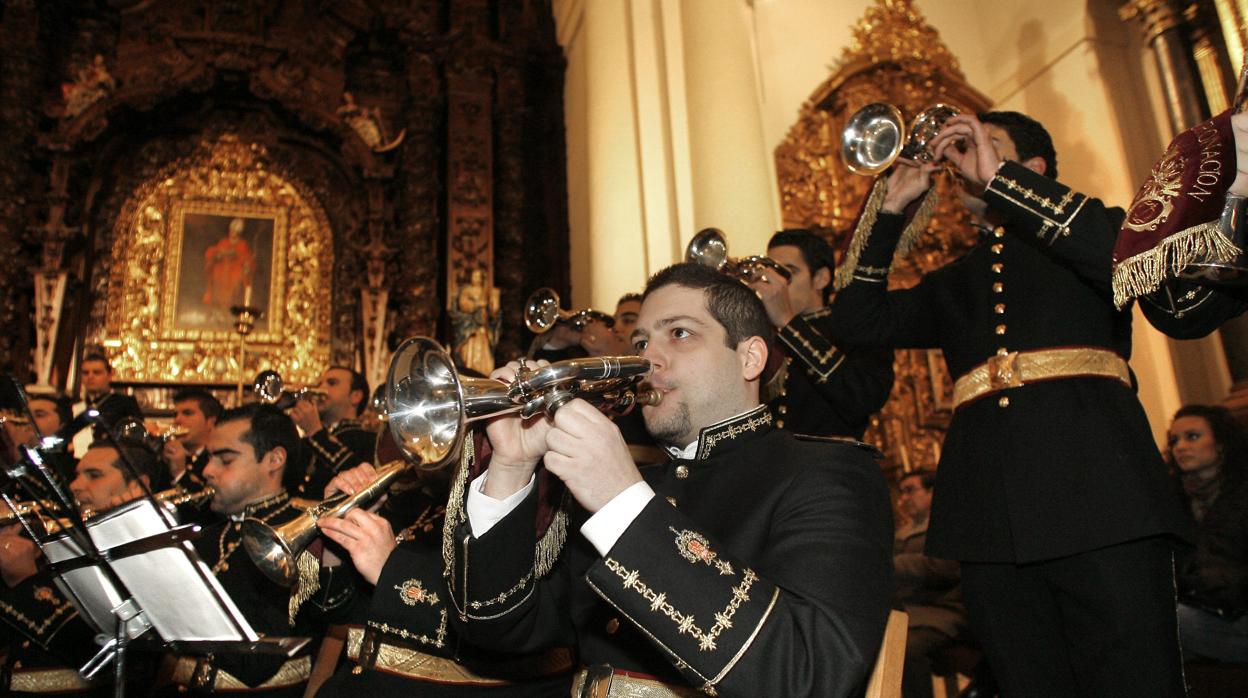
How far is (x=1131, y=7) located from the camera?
745cm

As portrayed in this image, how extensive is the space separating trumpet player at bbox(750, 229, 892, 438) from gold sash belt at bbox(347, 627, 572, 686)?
3.91 ft

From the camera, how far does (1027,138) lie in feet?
9.57

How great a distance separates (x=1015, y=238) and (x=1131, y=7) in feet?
19.4

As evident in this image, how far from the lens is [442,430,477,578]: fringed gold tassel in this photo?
2135 mm

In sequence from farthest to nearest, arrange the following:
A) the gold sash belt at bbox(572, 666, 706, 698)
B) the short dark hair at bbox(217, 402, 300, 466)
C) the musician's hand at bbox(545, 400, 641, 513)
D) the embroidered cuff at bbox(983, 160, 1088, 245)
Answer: the short dark hair at bbox(217, 402, 300, 466)
the embroidered cuff at bbox(983, 160, 1088, 245)
the gold sash belt at bbox(572, 666, 706, 698)
the musician's hand at bbox(545, 400, 641, 513)

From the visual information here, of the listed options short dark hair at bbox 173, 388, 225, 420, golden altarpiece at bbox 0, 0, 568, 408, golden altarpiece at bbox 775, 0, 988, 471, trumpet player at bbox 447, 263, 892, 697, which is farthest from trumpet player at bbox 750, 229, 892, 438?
golden altarpiece at bbox 0, 0, 568, 408

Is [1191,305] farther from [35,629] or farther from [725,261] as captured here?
[35,629]

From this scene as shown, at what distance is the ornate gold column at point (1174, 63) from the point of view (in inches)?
281

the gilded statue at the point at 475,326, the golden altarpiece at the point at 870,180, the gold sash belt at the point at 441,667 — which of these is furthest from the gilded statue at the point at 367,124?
the gold sash belt at the point at 441,667

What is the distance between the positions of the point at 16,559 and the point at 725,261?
3.31m

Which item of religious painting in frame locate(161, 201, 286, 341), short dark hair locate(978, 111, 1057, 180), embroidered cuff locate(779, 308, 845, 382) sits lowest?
embroidered cuff locate(779, 308, 845, 382)

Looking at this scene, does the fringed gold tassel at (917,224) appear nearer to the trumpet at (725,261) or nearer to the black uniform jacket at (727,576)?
the trumpet at (725,261)

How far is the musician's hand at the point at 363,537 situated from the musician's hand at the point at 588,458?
4.50 ft

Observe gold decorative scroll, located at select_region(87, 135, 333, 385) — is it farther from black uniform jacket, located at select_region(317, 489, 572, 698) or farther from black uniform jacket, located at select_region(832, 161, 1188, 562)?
black uniform jacket, located at select_region(832, 161, 1188, 562)
